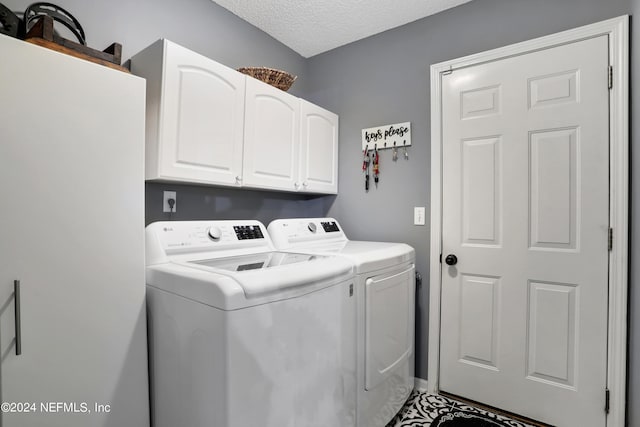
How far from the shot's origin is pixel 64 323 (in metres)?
1.03

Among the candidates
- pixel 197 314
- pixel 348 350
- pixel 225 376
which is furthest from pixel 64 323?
pixel 348 350

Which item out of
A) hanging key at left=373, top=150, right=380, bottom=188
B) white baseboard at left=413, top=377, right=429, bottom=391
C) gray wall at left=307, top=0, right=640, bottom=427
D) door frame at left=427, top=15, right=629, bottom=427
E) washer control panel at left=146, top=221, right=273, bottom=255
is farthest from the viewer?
hanging key at left=373, top=150, right=380, bottom=188

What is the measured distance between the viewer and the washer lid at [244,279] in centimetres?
101

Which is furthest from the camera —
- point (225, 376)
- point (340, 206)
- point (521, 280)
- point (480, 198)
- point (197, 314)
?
point (340, 206)

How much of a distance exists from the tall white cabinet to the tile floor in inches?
53.6

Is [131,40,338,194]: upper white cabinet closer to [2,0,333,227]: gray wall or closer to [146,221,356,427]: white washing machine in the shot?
[2,0,333,227]: gray wall

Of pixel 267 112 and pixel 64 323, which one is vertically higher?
pixel 267 112

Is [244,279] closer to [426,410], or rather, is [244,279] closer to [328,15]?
[426,410]

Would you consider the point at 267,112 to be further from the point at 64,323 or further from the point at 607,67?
the point at 607,67

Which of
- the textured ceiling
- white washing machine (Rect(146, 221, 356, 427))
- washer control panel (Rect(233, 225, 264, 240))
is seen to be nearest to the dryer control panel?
washer control panel (Rect(233, 225, 264, 240))

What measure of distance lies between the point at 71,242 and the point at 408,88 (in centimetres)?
211

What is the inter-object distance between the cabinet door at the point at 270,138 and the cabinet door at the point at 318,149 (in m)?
0.08

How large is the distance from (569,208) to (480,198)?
44 centimetres

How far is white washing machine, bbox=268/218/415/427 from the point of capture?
4.97 ft
